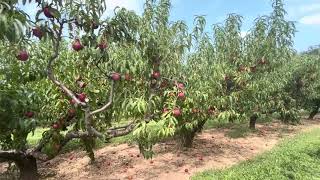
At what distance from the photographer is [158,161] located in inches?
457

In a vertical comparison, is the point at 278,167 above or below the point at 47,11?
below

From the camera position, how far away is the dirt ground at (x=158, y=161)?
1062 centimetres

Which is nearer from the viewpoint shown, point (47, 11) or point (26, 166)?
point (47, 11)

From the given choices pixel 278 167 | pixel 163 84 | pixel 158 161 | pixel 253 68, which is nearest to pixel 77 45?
pixel 163 84

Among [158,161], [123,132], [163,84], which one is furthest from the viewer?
[158,161]

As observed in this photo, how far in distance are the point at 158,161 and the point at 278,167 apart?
10.1 ft

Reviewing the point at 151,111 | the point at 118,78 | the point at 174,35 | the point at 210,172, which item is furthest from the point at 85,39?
the point at 210,172

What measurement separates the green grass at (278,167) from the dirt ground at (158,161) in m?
0.63

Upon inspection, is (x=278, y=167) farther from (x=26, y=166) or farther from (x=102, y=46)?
(x=102, y=46)

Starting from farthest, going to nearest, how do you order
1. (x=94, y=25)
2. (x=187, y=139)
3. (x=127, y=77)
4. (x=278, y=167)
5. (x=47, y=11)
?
(x=187, y=139) < (x=278, y=167) < (x=127, y=77) < (x=94, y=25) < (x=47, y=11)

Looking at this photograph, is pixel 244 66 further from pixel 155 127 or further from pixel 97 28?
pixel 97 28

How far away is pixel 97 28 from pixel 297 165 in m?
7.10

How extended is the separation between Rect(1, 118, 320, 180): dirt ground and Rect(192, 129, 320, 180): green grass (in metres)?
0.63

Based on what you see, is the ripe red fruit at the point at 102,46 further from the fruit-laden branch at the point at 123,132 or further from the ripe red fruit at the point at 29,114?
the fruit-laden branch at the point at 123,132
